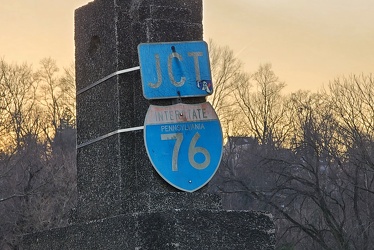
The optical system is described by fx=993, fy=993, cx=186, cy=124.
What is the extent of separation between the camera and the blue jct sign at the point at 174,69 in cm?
475

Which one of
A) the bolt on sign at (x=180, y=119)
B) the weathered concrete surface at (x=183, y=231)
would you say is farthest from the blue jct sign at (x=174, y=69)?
the weathered concrete surface at (x=183, y=231)

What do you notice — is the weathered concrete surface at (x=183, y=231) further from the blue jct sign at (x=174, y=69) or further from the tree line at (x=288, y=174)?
the tree line at (x=288, y=174)

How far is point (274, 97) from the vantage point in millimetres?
46906

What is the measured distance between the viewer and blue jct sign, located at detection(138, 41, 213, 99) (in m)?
4.75

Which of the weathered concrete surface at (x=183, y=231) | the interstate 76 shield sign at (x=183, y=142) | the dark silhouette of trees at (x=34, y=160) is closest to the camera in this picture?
the weathered concrete surface at (x=183, y=231)

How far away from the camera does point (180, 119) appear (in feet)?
15.6

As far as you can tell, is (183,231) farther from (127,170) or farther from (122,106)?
(122,106)

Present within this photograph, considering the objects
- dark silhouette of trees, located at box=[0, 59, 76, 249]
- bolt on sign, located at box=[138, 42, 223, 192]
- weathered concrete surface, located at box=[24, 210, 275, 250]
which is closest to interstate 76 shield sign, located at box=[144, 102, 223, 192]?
bolt on sign, located at box=[138, 42, 223, 192]

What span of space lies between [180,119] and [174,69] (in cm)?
25

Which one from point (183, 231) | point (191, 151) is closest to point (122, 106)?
point (191, 151)

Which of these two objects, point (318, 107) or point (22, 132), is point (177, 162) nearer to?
point (318, 107)

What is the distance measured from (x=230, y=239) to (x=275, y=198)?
32023 mm

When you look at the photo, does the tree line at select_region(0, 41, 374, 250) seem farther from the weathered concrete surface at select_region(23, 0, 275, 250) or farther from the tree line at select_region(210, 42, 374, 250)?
the weathered concrete surface at select_region(23, 0, 275, 250)

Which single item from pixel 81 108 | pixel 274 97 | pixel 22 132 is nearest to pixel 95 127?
pixel 81 108
